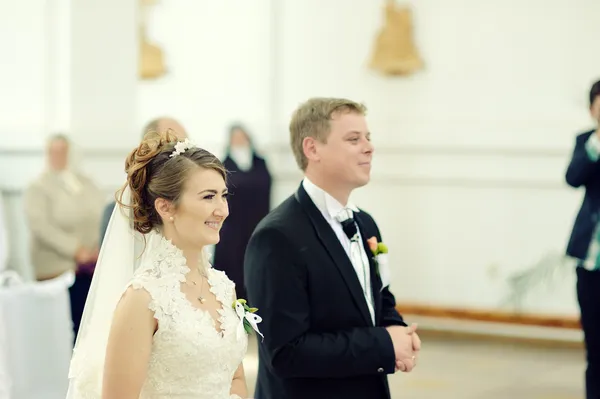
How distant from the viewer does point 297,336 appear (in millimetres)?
2941

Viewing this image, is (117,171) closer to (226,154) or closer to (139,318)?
(226,154)

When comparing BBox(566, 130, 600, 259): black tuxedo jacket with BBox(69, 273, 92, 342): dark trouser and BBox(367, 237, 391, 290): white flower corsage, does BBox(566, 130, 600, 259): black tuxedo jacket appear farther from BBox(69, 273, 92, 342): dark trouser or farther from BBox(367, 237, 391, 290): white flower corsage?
BBox(69, 273, 92, 342): dark trouser

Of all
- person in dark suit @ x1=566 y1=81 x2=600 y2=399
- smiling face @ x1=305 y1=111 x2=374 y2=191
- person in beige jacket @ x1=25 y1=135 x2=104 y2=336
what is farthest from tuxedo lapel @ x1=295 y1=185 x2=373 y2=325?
person in beige jacket @ x1=25 y1=135 x2=104 y2=336

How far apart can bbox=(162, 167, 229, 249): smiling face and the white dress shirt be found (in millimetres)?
765

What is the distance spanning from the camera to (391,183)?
28.9ft

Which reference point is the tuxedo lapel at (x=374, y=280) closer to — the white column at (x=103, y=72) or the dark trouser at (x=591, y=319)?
the dark trouser at (x=591, y=319)

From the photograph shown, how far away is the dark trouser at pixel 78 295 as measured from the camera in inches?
245

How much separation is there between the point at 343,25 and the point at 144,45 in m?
2.14

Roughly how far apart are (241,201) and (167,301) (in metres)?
6.22

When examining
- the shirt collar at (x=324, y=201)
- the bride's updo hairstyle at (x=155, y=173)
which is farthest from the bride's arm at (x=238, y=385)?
the shirt collar at (x=324, y=201)

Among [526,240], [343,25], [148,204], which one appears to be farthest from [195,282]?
[343,25]

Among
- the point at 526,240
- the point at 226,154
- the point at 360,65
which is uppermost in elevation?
the point at 360,65

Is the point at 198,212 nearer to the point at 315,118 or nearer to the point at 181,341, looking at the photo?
the point at 181,341

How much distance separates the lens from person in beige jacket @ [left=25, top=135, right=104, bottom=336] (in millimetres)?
7309
